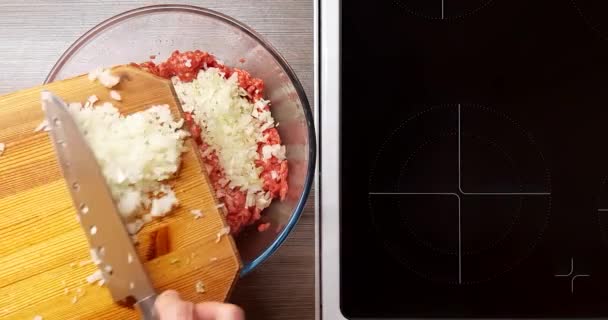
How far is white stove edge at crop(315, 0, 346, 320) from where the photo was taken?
76 centimetres

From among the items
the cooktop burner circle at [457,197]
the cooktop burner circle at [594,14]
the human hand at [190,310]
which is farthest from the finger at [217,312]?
the cooktop burner circle at [594,14]

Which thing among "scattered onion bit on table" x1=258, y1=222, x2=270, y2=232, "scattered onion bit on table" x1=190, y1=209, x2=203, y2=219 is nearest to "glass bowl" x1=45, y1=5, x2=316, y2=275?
"scattered onion bit on table" x1=258, y1=222, x2=270, y2=232

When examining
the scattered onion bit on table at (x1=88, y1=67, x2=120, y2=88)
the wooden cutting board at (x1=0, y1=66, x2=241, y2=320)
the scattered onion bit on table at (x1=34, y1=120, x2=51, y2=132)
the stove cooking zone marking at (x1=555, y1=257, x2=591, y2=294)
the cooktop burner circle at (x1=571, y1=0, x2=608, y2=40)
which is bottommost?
the stove cooking zone marking at (x1=555, y1=257, x2=591, y2=294)

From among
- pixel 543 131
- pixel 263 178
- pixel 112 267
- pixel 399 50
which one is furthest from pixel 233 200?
pixel 543 131

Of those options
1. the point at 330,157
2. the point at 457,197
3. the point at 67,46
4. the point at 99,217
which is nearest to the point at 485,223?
the point at 457,197

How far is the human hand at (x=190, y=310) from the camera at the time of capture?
0.60m

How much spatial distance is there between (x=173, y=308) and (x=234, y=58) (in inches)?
14.0

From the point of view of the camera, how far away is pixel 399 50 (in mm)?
763

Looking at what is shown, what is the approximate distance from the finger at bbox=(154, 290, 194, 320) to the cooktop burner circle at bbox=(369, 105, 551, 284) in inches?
10.4

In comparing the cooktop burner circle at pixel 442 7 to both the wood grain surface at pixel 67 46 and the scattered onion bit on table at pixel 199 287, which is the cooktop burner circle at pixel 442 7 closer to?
the wood grain surface at pixel 67 46

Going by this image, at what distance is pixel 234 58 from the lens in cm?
82

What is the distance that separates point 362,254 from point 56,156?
0.37 metres

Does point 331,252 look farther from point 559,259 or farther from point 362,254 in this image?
point 559,259

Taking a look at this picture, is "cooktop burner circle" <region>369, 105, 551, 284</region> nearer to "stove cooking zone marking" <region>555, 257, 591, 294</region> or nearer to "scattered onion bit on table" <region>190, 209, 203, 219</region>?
"stove cooking zone marking" <region>555, 257, 591, 294</region>
